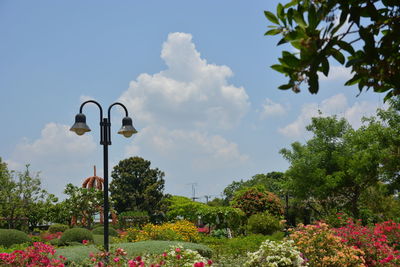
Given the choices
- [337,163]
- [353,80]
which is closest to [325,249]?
[353,80]

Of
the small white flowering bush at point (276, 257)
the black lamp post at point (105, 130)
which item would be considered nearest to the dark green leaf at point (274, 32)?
the small white flowering bush at point (276, 257)

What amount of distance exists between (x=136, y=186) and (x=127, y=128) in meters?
25.2

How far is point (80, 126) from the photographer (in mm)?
8398

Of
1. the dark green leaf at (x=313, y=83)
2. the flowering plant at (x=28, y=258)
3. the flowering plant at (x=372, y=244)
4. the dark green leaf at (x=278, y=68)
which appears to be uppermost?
the dark green leaf at (x=278, y=68)

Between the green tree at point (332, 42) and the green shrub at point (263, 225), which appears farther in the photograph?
the green shrub at point (263, 225)

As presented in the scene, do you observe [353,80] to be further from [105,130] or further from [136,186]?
[136,186]

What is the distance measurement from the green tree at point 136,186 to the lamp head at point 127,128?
934 inches

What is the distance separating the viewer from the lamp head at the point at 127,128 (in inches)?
345

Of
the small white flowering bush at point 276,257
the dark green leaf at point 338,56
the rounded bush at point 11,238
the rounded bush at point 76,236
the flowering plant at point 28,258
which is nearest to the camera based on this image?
Answer: the dark green leaf at point 338,56

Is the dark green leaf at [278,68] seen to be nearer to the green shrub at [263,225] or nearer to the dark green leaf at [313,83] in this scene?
the dark green leaf at [313,83]

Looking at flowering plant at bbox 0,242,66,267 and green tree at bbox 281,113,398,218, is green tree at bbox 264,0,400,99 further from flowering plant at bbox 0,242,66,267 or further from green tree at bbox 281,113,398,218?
green tree at bbox 281,113,398,218

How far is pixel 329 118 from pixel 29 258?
60.7 feet

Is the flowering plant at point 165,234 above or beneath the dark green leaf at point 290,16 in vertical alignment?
beneath

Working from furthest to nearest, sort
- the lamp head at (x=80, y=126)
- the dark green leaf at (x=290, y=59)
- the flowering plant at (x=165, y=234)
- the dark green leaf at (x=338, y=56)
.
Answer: the flowering plant at (x=165, y=234) < the lamp head at (x=80, y=126) < the dark green leaf at (x=338, y=56) < the dark green leaf at (x=290, y=59)
